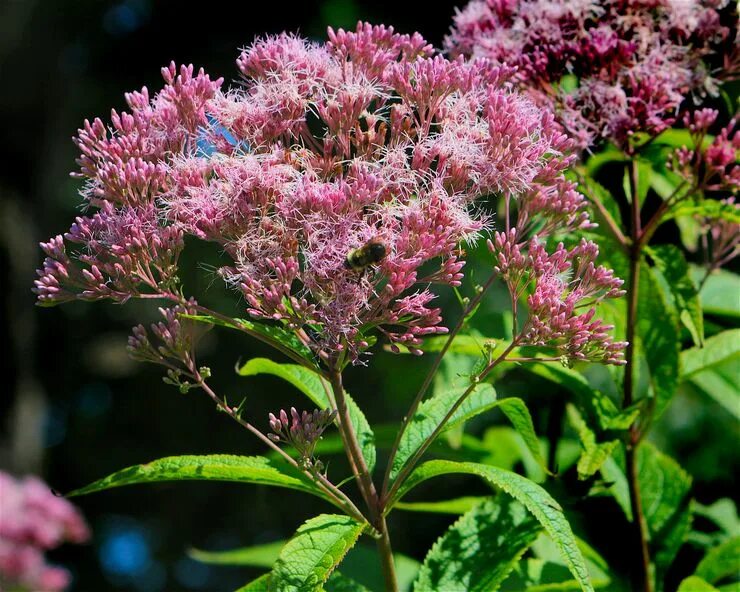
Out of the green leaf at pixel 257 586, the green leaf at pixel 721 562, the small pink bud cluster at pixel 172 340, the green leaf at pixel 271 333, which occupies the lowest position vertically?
the green leaf at pixel 721 562

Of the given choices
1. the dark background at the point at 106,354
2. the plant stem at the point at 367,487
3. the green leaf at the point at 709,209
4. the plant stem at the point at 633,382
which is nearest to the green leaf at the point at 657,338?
the plant stem at the point at 633,382

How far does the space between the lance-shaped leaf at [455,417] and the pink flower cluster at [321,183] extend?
15 centimetres

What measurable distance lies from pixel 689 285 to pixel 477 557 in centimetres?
60

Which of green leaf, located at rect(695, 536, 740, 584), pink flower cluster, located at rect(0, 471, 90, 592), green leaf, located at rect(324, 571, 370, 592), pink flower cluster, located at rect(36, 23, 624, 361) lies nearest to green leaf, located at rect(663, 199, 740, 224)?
pink flower cluster, located at rect(36, 23, 624, 361)

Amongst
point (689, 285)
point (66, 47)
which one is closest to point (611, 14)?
point (689, 285)

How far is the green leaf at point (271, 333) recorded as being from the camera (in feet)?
4.03

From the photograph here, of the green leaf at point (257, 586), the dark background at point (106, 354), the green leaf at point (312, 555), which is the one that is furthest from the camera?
the dark background at point (106, 354)

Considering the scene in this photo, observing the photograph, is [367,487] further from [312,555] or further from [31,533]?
[31,533]

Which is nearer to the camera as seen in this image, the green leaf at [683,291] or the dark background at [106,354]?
the green leaf at [683,291]

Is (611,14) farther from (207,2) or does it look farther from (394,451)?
(207,2)

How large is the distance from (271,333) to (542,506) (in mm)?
429

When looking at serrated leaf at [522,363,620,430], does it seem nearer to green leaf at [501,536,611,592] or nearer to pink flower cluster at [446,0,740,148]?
green leaf at [501,536,611,592]

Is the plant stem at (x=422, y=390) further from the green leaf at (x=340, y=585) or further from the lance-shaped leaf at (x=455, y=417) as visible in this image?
Answer: the green leaf at (x=340, y=585)

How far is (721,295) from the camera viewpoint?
2.03 m
